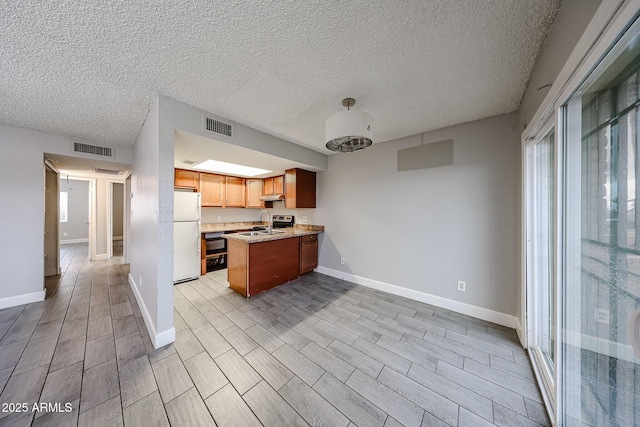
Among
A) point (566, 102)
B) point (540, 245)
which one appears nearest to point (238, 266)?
point (540, 245)

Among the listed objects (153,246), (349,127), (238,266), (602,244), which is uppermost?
(349,127)

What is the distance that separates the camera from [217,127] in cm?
229

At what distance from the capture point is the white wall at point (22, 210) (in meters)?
2.62

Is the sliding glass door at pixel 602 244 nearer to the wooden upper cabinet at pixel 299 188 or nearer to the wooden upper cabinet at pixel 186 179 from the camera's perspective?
the wooden upper cabinet at pixel 299 188

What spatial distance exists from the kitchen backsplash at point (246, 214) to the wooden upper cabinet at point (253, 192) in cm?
38

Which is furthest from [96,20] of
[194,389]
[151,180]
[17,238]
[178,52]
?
[17,238]

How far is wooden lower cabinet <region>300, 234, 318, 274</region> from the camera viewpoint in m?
3.81

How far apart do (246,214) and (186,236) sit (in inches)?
68.7

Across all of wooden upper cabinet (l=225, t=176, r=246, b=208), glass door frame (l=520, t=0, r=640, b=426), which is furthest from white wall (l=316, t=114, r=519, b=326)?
wooden upper cabinet (l=225, t=176, r=246, b=208)

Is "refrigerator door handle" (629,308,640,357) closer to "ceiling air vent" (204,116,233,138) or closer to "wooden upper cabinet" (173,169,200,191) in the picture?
"ceiling air vent" (204,116,233,138)

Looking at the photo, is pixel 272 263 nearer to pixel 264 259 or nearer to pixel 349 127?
pixel 264 259

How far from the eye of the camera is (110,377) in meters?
1.54

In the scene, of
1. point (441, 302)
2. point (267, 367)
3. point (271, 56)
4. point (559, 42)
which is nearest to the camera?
point (559, 42)

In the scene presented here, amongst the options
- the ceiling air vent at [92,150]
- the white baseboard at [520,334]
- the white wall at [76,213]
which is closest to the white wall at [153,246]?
the ceiling air vent at [92,150]
